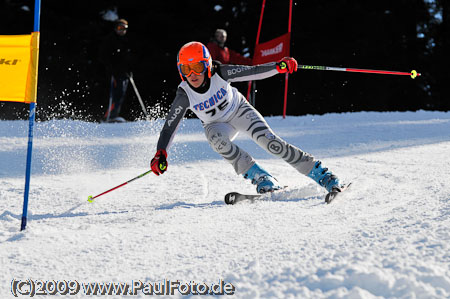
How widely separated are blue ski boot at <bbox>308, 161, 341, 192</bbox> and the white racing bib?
0.80m

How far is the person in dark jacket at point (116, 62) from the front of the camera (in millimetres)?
7984

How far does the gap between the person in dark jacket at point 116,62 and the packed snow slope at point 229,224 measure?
7.07 ft

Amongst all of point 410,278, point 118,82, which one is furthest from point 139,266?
point 118,82

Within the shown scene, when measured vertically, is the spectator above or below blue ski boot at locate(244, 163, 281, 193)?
above

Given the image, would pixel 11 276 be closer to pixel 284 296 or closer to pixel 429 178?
pixel 284 296

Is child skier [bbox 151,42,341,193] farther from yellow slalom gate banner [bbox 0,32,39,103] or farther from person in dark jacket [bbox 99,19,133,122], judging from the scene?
person in dark jacket [bbox 99,19,133,122]

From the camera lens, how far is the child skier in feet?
12.1

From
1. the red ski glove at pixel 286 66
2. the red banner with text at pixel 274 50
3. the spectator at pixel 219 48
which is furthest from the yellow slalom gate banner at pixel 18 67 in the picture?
the red banner with text at pixel 274 50

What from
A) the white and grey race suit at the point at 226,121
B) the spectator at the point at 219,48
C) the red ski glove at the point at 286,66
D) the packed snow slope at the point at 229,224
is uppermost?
the spectator at the point at 219,48

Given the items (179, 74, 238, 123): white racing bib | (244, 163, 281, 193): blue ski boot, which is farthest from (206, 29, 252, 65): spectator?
(244, 163, 281, 193): blue ski boot

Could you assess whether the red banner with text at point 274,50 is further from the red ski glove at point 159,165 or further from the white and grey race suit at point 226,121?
the red ski glove at point 159,165

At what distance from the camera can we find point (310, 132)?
23.5 ft

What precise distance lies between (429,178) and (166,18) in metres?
10.7

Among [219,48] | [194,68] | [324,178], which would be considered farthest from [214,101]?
[219,48]
